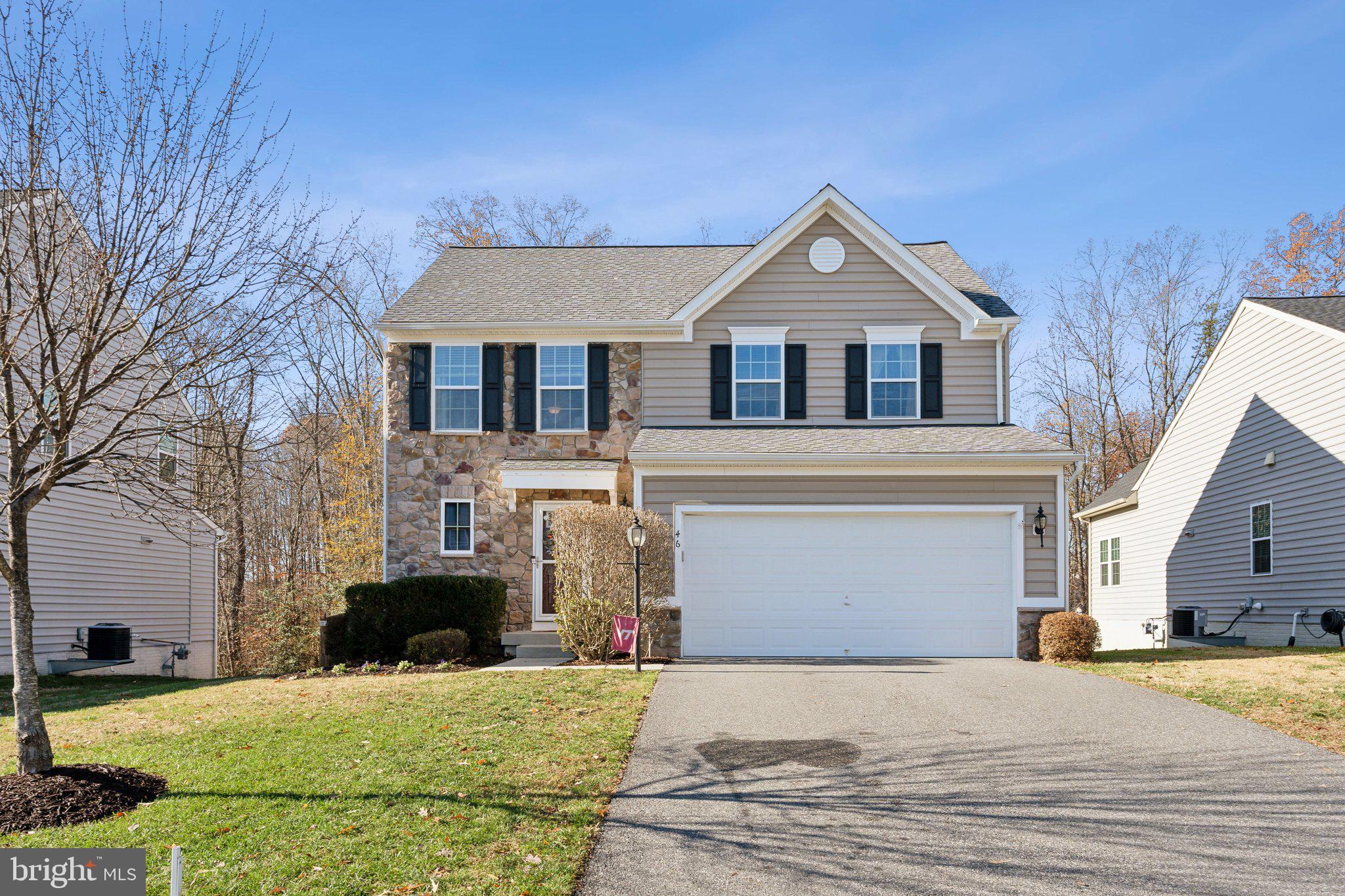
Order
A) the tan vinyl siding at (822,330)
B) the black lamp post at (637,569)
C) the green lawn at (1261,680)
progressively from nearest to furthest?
the green lawn at (1261,680), the black lamp post at (637,569), the tan vinyl siding at (822,330)

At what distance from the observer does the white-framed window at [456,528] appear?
54.2ft

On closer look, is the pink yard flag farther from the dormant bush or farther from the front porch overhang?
the front porch overhang

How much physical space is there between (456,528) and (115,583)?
703 cm

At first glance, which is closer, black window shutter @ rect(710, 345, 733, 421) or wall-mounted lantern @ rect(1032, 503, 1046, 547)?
wall-mounted lantern @ rect(1032, 503, 1046, 547)

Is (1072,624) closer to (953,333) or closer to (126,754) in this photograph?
(953,333)

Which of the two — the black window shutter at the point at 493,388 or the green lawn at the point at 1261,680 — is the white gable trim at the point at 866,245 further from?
the green lawn at the point at 1261,680

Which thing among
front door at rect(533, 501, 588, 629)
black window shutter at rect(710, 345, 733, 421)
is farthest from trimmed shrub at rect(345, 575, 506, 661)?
black window shutter at rect(710, 345, 733, 421)

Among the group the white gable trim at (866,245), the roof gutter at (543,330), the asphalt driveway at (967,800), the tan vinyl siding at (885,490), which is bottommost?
the asphalt driveway at (967,800)

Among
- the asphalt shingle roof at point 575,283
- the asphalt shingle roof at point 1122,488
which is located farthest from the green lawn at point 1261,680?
the asphalt shingle roof at point 1122,488

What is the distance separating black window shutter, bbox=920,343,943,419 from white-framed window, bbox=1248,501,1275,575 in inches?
226

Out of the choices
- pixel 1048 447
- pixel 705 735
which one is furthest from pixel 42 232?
pixel 1048 447

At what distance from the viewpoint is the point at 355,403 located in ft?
96.0

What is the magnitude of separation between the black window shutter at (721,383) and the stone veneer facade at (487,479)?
119cm

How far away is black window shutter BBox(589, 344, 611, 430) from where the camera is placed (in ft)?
55.0
